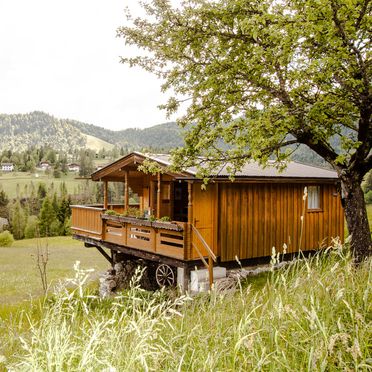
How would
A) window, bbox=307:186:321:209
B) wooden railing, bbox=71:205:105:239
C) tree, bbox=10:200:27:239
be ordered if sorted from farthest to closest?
tree, bbox=10:200:27:239 < wooden railing, bbox=71:205:105:239 < window, bbox=307:186:321:209

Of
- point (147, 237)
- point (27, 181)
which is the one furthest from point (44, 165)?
point (147, 237)

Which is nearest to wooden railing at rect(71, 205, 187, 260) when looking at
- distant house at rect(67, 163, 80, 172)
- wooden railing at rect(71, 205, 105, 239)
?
wooden railing at rect(71, 205, 105, 239)

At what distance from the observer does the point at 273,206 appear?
1427 centimetres

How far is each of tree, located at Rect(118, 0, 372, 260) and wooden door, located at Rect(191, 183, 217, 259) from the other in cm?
259

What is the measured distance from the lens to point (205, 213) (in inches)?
499

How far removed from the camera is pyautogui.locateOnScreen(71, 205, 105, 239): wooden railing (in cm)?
1622

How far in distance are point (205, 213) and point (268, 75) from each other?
5.11 metres

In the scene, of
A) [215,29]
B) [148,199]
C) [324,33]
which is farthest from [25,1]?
[324,33]

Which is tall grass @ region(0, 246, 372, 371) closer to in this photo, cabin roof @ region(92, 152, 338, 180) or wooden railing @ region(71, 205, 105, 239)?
cabin roof @ region(92, 152, 338, 180)

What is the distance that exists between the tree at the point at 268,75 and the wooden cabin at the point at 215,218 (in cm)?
225

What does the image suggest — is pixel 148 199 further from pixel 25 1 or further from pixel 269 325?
pixel 269 325

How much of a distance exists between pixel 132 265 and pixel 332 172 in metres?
10.1

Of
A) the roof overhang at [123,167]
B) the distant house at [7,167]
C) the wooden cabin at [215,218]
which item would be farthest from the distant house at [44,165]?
the roof overhang at [123,167]

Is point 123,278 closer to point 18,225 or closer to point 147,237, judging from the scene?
point 147,237
